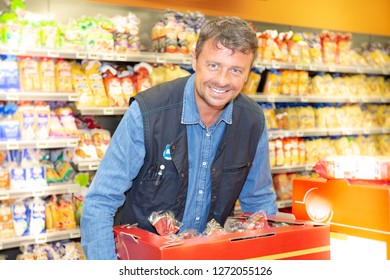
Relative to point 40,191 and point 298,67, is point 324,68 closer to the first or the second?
point 298,67

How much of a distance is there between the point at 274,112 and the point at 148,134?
3938mm

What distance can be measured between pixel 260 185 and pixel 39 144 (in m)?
2.53

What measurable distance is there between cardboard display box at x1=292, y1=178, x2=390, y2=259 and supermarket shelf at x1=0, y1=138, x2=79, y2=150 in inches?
108

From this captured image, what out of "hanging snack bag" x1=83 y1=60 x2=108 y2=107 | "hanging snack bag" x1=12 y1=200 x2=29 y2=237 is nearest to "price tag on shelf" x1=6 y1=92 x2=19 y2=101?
"hanging snack bag" x1=83 y1=60 x2=108 y2=107

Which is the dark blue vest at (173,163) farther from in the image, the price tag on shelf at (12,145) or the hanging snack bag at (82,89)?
the hanging snack bag at (82,89)

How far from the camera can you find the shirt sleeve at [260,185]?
7.12 ft

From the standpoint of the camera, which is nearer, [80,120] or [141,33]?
[80,120]

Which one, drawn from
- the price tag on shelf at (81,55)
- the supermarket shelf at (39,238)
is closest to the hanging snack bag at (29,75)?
the price tag on shelf at (81,55)

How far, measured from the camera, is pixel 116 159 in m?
1.83

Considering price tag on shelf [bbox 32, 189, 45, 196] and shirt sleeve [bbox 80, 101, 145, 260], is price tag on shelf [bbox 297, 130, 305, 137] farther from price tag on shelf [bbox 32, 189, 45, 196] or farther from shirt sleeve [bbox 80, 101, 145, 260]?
shirt sleeve [bbox 80, 101, 145, 260]

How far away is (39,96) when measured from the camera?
430 cm

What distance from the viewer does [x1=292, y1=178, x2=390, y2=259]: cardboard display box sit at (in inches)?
67.1
